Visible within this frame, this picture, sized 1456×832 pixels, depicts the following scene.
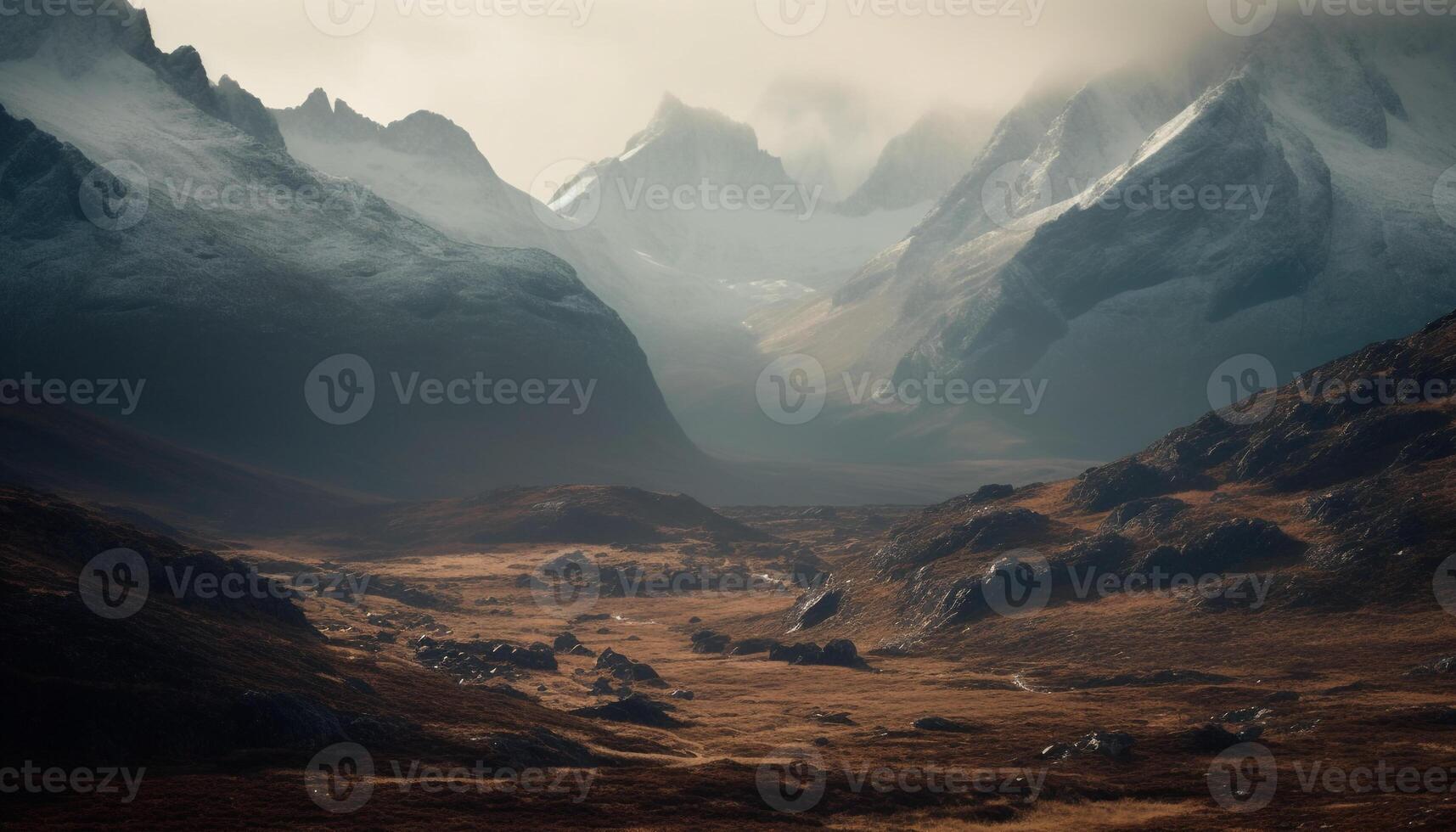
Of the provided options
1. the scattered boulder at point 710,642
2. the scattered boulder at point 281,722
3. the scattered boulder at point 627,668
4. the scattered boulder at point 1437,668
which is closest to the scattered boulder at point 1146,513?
the scattered boulder at point 1437,668

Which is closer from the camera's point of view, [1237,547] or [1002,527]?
[1237,547]

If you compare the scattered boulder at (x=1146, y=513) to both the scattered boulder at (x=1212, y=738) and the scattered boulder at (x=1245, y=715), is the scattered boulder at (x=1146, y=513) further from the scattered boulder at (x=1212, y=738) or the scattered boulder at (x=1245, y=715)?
the scattered boulder at (x=1212, y=738)

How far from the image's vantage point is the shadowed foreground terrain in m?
50.5

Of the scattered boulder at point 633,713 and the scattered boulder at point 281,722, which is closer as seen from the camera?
the scattered boulder at point 281,722

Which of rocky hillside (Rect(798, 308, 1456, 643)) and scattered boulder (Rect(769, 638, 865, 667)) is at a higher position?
rocky hillside (Rect(798, 308, 1456, 643))

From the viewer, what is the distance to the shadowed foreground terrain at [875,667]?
166 ft

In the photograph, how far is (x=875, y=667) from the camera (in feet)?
326

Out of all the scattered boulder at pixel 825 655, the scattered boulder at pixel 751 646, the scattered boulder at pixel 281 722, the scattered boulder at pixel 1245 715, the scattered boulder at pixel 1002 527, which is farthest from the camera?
the scattered boulder at pixel 1002 527

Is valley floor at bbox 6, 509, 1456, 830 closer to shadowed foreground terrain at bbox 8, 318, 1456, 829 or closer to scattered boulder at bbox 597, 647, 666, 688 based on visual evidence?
shadowed foreground terrain at bbox 8, 318, 1456, 829

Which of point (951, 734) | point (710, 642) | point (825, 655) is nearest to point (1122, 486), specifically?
point (825, 655)

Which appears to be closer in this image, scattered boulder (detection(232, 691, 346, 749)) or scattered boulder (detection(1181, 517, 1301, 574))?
scattered boulder (detection(232, 691, 346, 749))

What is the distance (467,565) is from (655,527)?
4167cm

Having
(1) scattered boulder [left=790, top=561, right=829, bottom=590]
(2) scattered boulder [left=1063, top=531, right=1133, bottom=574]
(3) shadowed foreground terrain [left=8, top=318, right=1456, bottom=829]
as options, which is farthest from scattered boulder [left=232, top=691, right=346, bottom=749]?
(1) scattered boulder [left=790, top=561, right=829, bottom=590]

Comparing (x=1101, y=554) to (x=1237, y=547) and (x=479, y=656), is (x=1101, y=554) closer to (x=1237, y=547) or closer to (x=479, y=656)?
(x=1237, y=547)
